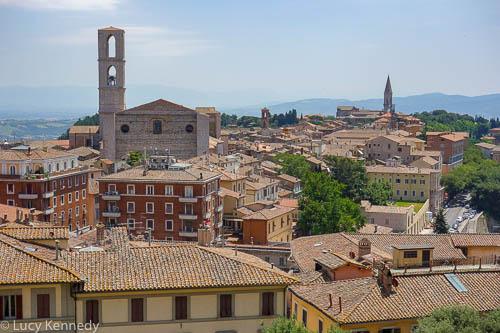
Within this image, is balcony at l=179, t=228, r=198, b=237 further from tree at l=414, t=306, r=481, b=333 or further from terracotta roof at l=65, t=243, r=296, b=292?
tree at l=414, t=306, r=481, b=333

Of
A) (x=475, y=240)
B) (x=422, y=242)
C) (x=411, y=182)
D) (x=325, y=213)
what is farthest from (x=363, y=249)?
(x=411, y=182)

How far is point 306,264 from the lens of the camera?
25.8m

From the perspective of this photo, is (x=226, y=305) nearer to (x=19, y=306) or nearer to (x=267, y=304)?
(x=267, y=304)

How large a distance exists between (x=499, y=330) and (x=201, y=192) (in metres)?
25.7

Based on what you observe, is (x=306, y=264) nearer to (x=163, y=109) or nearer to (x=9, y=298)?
(x=9, y=298)

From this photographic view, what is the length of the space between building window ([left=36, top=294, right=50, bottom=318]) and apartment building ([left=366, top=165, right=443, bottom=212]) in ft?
195

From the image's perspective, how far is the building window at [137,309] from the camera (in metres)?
15.6

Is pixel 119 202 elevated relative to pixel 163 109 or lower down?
lower down

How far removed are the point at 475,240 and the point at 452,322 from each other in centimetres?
1191

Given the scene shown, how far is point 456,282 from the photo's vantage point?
18797 mm

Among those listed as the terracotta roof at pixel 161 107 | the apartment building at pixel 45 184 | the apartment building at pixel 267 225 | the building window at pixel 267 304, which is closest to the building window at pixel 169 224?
the apartment building at pixel 267 225

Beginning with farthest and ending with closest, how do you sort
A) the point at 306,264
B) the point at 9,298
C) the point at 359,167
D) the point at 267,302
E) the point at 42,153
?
the point at 359,167
the point at 42,153
the point at 306,264
the point at 267,302
the point at 9,298

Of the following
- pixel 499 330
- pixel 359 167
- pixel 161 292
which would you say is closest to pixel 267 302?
pixel 161 292

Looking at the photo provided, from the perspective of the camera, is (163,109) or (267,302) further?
(163,109)
